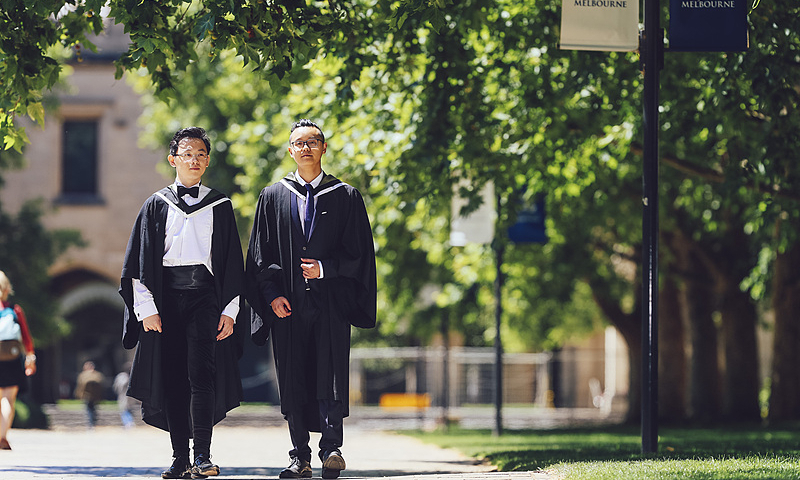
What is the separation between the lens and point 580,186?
18531mm

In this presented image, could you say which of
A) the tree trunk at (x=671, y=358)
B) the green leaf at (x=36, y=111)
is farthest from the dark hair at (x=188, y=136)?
the tree trunk at (x=671, y=358)

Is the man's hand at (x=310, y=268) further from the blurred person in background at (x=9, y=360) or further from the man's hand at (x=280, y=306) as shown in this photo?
the blurred person in background at (x=9, y=360)

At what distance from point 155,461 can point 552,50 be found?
6088 millimetres

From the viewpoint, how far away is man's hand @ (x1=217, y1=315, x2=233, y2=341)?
8133 millimetres

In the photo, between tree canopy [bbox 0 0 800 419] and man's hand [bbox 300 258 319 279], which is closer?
man's hand [bbox 300 258 319 279]

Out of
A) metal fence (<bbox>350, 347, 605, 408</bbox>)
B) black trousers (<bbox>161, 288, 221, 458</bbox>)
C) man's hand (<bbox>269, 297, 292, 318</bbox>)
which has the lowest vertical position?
metal fence (<bbox>350, 347, 605, 408</bbox>)

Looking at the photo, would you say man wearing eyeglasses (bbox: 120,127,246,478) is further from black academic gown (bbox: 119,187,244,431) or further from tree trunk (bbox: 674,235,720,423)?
tree trunk (bbox: 674,235,720,423)

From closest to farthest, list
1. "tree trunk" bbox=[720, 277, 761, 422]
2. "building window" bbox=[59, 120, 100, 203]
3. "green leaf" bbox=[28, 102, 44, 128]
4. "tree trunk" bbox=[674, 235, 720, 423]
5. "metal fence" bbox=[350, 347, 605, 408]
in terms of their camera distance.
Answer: "green leaf" bbox=[28, 102, 44, 128]
"tree trunk" bbox=[720, 277, 761, 422]
"tree trunk" bbox=[674, 235, 720, 423]
"metal fence" bbox=[350, 347, 605, 408]
"building window" bbox=[59, 120, 100, 203]

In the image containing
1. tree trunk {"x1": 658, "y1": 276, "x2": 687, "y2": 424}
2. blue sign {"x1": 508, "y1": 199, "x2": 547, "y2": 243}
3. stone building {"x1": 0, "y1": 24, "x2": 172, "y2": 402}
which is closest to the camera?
blue sign {"x1": 508, "y1": 199, "x2": 547, "y2": 243}

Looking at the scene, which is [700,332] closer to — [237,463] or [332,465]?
[237,463]

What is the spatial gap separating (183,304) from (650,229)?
3.46m

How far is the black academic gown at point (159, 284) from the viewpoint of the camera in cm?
816

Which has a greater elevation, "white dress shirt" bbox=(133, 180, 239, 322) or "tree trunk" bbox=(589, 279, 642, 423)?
"white dress shirt" bbox=(133, 180, 239, 322)

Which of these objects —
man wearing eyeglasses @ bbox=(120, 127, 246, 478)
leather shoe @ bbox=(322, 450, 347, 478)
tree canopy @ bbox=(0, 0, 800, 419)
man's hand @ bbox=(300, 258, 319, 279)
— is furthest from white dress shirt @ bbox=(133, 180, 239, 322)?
tree canopy @ bbox=(0, 0, 800, 419)
